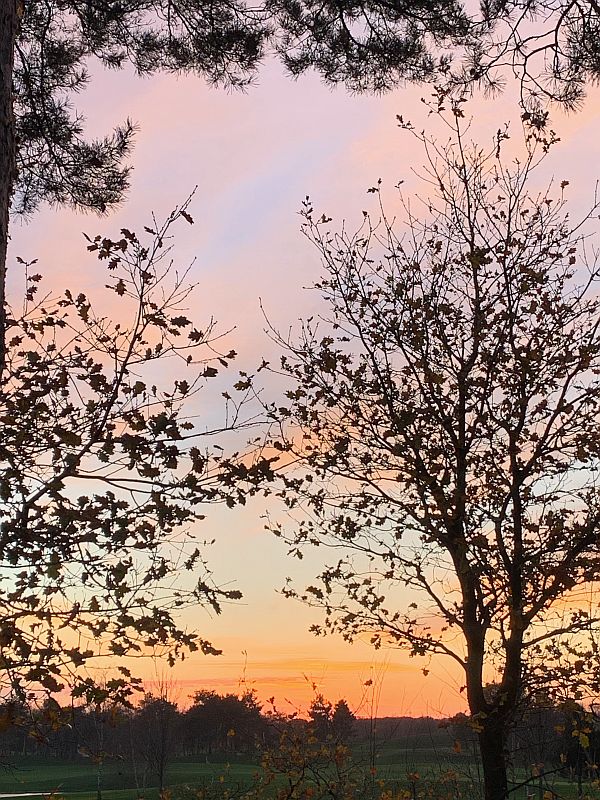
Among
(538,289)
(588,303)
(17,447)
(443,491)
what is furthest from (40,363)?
(588,303)

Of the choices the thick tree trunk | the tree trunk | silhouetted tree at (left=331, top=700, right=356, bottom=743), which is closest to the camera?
the thick tree trunk

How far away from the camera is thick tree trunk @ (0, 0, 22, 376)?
13.7ft

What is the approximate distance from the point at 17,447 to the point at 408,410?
143 inches

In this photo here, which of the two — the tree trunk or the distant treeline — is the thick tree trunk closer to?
the distant treeline

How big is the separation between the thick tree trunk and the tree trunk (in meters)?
5.55

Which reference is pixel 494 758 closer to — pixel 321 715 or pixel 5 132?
pixel 321 715

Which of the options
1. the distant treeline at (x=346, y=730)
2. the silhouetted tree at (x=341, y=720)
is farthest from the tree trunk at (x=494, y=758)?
the silhouetted tree at (x=341, y=720)

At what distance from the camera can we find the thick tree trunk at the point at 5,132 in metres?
4.18

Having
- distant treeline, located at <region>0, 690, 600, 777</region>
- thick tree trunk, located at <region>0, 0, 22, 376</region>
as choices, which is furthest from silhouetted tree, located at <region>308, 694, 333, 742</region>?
thick tree trunk, located at <region>0, 0, 22, 376</region>

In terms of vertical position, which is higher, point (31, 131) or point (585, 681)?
point (31, 131)

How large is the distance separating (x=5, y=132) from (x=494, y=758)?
6.63 metres

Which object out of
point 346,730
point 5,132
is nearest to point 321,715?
point 346,730

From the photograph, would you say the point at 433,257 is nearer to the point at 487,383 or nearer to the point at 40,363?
the point at 487,383

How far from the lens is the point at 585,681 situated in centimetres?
679
